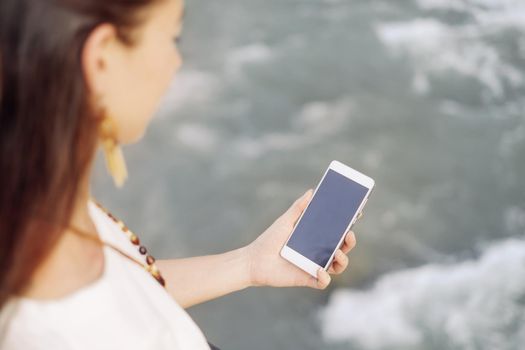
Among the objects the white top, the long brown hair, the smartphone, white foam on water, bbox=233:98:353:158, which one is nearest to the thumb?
the smartphone

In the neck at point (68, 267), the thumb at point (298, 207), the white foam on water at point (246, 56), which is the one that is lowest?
the white foam on water at point (246, 56)

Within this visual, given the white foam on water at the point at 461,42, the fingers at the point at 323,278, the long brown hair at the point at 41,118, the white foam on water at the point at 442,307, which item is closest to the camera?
the long brown hair at the point at 41,118

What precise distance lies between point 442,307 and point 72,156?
3.66 feet

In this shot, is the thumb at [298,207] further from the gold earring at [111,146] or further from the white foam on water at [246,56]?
the white foam on water at [246,56]

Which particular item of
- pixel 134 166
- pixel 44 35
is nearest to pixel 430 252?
pixel 134 166

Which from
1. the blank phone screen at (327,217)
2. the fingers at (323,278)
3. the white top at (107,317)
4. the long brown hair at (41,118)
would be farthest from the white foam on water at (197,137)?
the long brown hair at (41,118)

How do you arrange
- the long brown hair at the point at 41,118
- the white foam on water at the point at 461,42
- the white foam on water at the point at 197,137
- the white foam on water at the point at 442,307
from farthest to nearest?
1. the white foam on water at the point at 461,42
2. the white foam on water at the point at 197,137
3. the white foam on water at the point at 442,307
4. the long brown hair at the point at 41,118

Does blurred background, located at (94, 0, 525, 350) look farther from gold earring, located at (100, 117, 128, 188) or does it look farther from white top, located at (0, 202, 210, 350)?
gold earring, located at (100, 117, 128, 188)

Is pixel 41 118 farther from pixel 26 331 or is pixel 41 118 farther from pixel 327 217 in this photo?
pixel 327 217

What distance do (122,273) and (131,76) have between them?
0.66 ft

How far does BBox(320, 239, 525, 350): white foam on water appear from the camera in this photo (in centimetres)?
139

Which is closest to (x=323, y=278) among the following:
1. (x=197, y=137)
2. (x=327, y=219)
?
(x=327, y=219)

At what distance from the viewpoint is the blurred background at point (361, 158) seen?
1.45 meters

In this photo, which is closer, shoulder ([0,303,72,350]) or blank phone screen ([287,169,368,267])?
shoulder ([0,303,72,350])
